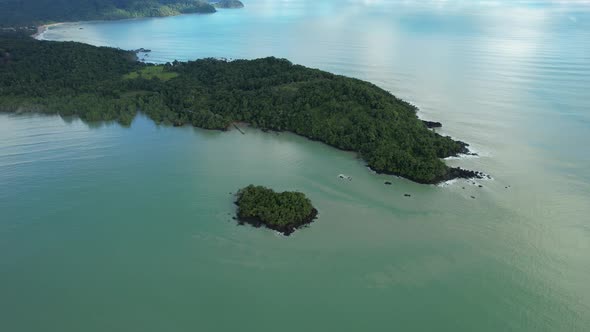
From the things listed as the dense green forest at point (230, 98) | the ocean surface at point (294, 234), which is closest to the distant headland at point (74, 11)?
the dense green forest at point (230, 98)

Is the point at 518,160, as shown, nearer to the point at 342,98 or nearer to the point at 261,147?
the point at 342,98

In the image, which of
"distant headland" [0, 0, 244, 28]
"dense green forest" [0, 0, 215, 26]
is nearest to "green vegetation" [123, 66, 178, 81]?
"distant headland" [0, 0, 244, 28]

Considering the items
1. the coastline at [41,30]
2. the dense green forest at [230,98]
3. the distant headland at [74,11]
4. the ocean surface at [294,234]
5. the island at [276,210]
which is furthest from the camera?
the distant headland at [74,11]

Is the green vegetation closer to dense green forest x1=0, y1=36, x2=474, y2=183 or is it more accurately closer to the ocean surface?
dense green forest x1=0, y1=36, x2=474, y2=183

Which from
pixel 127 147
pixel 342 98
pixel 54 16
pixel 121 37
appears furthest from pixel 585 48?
pixel 54 16

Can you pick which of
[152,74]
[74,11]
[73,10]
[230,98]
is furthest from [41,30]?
[230,98]

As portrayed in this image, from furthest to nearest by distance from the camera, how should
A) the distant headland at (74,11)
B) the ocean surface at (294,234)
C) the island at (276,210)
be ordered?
1. the distant headland at (74,11)
2. the island at (276,210)
3. the ocean surface at (294,234)

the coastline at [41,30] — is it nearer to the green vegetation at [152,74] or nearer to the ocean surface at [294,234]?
the green vegetation at [152,74]

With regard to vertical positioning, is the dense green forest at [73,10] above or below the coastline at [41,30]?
above
